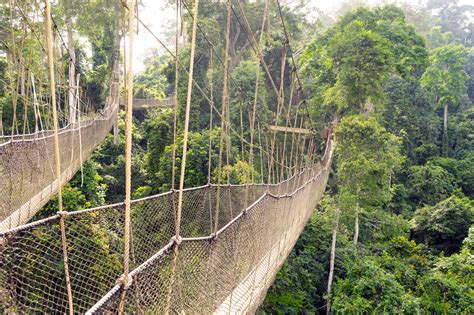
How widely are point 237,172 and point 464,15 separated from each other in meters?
17.5

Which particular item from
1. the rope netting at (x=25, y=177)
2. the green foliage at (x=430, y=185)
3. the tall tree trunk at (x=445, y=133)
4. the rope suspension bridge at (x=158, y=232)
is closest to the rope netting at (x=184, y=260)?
the rope suspension bridge at (x=158, y=232)

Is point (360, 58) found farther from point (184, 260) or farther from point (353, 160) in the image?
point (184, 260)

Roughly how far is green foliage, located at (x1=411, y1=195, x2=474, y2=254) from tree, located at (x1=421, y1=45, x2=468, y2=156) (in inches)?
151

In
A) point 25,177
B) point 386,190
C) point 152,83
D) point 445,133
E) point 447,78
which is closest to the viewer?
point 25,177

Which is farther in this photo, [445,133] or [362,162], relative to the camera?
[445,133]

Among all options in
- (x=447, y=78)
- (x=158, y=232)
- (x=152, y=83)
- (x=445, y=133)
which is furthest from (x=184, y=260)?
(x=152, y=83)

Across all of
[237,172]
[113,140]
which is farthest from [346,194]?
[113,140]

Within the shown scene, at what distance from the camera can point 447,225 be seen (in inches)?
241

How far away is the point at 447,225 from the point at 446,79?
529 centimetres

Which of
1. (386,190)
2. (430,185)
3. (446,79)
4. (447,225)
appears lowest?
(447,225)

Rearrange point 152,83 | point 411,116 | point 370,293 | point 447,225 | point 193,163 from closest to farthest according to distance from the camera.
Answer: point 370,293, point 193,163, point 447,225, point 411,116, point 152,83

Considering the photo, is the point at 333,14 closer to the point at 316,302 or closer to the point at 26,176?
the point at 316,302

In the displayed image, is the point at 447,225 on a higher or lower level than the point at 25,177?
lower

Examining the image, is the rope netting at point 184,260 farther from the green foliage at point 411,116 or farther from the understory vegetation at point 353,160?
the green foliage at point 411,116
